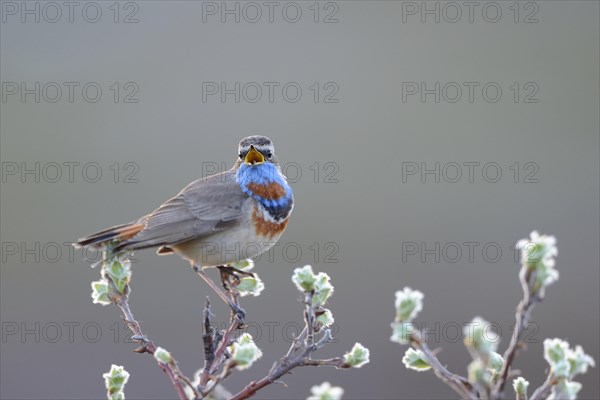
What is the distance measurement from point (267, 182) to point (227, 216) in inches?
10.2

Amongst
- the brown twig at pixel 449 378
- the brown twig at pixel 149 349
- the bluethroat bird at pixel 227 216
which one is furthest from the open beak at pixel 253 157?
the brown twig at pixel 449 378

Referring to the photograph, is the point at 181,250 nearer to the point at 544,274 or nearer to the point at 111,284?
the point at 111,284

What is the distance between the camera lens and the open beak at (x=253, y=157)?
3.87 m

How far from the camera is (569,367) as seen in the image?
5.68 feet

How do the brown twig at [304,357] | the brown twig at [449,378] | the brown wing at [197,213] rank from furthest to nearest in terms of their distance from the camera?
1. the brown wing at [197,213]
2. the brown twig at [304,357]
3. the brown twig at [449,378]

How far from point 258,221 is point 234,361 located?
191 centimetres

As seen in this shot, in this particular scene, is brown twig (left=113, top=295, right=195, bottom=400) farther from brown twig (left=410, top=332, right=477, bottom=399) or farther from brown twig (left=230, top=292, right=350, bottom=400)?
brown twig (left=410, top=332, right=477, bottom=399)

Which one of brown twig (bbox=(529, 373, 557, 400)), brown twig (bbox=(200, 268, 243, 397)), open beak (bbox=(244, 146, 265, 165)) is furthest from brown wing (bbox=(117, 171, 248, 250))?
brown twig (bbox=(529, 373, 557, 400))

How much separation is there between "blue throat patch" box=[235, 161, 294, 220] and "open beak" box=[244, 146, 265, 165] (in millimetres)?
35

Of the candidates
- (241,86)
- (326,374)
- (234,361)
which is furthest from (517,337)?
(241,86)

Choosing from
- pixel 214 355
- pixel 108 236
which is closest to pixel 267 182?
pixel 108 236

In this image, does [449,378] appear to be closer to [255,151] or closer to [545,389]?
[545,389]

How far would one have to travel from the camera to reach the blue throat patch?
3.83 meters

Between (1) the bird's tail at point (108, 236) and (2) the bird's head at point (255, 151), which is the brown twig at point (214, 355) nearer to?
(1) the bird's tail at point (108, 236)
